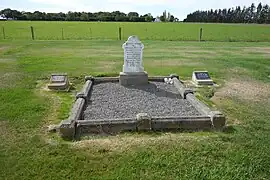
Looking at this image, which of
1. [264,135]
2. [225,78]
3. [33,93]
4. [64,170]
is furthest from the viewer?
[225,78]

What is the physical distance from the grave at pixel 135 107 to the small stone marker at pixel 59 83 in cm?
87

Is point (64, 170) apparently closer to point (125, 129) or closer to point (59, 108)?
point (125, 129)

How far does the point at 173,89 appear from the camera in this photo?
9.78 m

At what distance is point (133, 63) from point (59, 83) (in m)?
2.72

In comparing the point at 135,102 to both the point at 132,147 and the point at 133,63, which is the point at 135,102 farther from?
the point at 132,147

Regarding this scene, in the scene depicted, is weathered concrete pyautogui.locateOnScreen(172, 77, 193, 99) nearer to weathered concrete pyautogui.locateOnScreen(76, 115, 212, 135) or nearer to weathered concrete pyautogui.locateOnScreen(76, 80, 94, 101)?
weathered concrete pyautogui.locateOnScreen(76, 115, 212, 135)

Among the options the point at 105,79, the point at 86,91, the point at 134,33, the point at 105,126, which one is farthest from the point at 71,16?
the point at 105,126

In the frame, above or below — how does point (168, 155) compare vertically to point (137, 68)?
below

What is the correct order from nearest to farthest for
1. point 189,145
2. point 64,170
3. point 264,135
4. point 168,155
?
point 64,170
point 168,155
point 189,145
point 264,135

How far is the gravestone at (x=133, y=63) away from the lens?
1002cm

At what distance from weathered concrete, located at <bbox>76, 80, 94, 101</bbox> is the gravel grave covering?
14 centimetres

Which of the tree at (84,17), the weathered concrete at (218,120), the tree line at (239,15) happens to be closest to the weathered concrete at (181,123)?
the weathered concrete at (218,120)

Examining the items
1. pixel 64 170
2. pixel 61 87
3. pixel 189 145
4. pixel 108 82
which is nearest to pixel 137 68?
pixel 108 82

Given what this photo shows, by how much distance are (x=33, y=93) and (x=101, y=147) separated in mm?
4788
